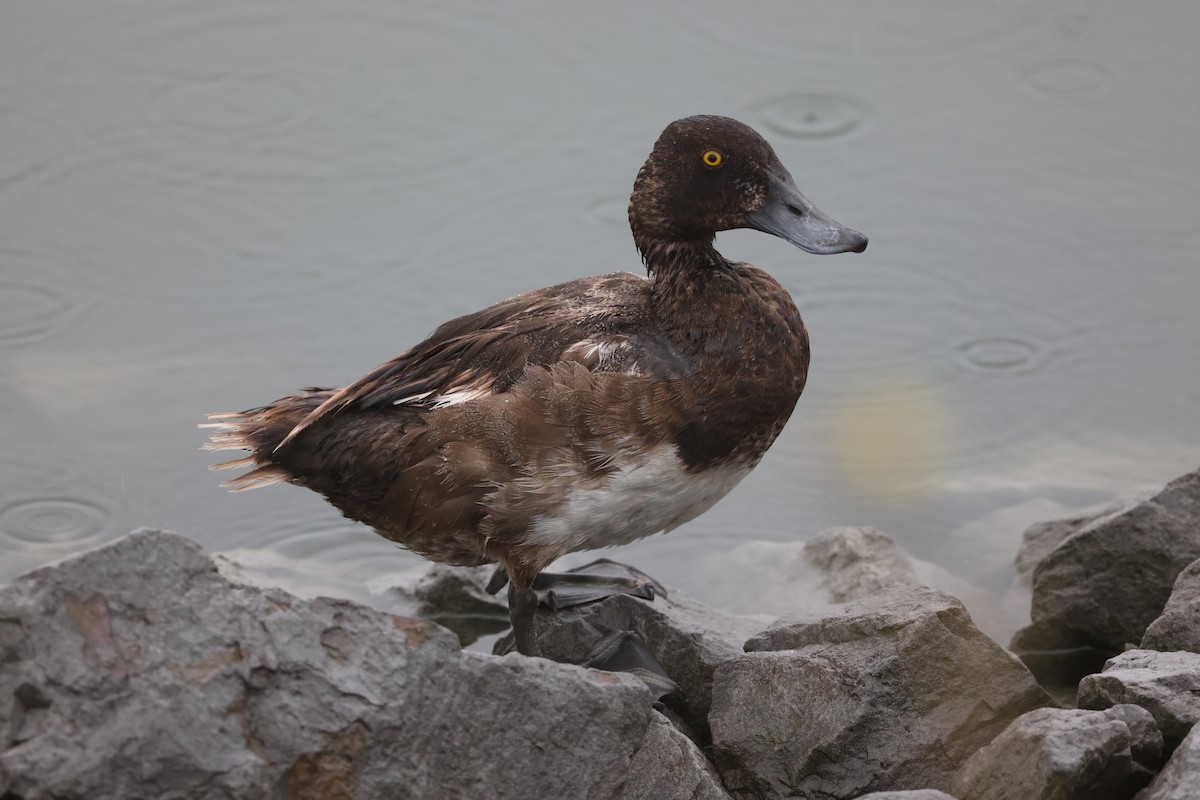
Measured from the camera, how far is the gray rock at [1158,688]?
3.74 meters

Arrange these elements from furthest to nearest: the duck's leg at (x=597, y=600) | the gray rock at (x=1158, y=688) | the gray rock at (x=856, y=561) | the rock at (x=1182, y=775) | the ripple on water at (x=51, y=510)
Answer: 1. the ripple on water at (x=51, y=510)
2. the gray rock at (x=856, y=561)
3. the duck's leg at (x=597, y=600)
4. the gray rock at (x=1158, y=688)
5. the rock at (x=1182, y=775)

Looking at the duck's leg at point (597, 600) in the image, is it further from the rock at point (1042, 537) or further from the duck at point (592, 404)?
the rock at point (1042, 537)

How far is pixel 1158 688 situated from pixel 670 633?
1611 mm

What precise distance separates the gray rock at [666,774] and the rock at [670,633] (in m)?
0.86

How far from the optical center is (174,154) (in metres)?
8.69

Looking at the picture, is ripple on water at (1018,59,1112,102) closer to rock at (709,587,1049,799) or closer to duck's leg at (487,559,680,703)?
duck's leg at (487,559,680,703)

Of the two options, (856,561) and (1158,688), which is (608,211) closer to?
(856,561)

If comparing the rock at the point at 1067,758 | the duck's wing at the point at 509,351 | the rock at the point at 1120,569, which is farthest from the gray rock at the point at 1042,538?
the rock at the point at 1067,758

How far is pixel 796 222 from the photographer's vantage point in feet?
16.7

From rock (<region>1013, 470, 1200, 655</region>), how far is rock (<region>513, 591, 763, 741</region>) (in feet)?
3.32

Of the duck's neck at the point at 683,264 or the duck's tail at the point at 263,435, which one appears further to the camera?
the duck's tail at the point at 263,435

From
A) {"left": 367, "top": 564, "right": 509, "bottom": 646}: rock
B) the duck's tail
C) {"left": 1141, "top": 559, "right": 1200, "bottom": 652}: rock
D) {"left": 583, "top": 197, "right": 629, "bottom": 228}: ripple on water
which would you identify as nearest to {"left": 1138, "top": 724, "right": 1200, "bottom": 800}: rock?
{"left": 1141, "top": 559, "right": 1200, "bottom": 652}: rock

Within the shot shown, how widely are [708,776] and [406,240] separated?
4871 millimetres

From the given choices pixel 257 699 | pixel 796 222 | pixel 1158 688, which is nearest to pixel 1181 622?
pixel 1158 688
